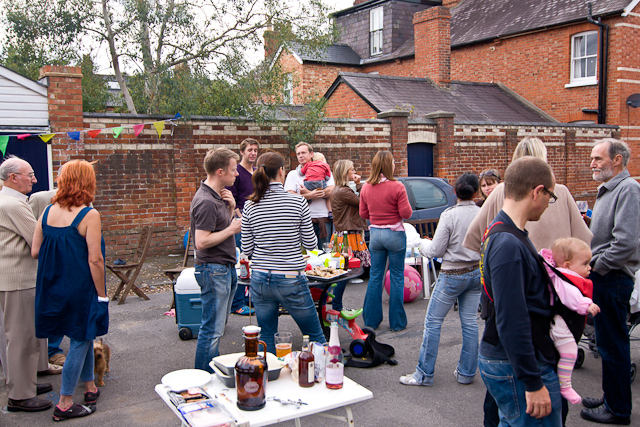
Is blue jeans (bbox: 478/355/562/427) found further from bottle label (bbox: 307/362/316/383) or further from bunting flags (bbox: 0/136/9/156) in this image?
bunting flags (bbox: 0/136/9/156)

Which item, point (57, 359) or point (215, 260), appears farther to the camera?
point (57, 359)

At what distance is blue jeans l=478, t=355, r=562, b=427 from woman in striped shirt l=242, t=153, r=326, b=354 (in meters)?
1.93

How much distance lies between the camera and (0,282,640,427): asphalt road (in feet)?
13.6

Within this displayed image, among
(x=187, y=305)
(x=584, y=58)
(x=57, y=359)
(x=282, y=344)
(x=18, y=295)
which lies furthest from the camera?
(x=584, y=58)

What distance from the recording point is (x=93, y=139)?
9.76 metres

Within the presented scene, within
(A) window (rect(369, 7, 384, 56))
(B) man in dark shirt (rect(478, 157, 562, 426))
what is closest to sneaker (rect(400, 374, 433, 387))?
(B) man in dark shirt (rect(478, 157, 562, 426))

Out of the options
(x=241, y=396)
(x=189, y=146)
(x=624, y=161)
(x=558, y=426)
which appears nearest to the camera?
(x=558, y=426)

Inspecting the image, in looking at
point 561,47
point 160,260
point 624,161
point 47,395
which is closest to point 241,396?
point 47,395

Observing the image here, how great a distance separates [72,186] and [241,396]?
7.24ft

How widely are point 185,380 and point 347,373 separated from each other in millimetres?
2292

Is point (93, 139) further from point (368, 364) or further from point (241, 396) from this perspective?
point (241, 396)

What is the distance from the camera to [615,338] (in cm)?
387

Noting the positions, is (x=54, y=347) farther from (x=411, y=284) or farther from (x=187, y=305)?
(x=411, y=284)

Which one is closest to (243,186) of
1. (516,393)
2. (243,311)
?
(243,311)
